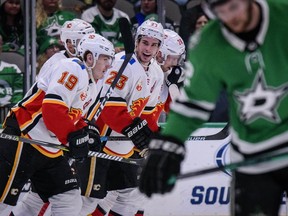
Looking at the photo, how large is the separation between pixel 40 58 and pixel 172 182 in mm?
4077

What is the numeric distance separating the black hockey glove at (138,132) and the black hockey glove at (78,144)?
0.48m

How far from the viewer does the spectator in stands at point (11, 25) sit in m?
7.62

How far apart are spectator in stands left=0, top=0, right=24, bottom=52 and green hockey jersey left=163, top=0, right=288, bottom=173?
420 centimetres

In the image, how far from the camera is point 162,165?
346 centimetres

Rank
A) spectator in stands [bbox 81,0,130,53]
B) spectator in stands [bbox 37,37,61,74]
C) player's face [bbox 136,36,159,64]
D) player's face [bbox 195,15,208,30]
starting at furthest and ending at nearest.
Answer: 1. spectator in stands [bbox 81,0,130,53]
2. player's face [bbox 195,15,208,30]
3. spectator in stands [bbox 37,37,61,74]
4. player's face [bbox 136,36,159,64]

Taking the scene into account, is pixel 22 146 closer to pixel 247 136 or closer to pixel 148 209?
pixel 148 209

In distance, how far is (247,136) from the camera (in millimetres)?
3539

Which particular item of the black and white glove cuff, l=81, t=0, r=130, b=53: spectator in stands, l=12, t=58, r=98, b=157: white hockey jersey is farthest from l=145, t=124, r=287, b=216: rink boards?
the black and white glove cuff

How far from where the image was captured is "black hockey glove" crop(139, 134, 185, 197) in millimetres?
3451

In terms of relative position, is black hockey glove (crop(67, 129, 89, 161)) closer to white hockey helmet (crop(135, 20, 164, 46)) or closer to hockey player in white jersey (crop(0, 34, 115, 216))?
hockey player in white jersey (crop(0, 34, 115, 216))

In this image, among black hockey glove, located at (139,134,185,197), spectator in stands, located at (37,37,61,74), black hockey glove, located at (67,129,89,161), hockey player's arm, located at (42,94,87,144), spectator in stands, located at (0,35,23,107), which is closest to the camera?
black hockey glove, located at (139,134,185,197)

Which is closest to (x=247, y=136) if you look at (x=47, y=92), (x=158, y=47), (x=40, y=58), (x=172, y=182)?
(x=172, y=182)

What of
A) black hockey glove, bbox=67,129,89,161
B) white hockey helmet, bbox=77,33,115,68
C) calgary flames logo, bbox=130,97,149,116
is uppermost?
white hockey helmet, bbox=77,33,115,68

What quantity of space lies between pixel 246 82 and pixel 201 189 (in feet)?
12.3
